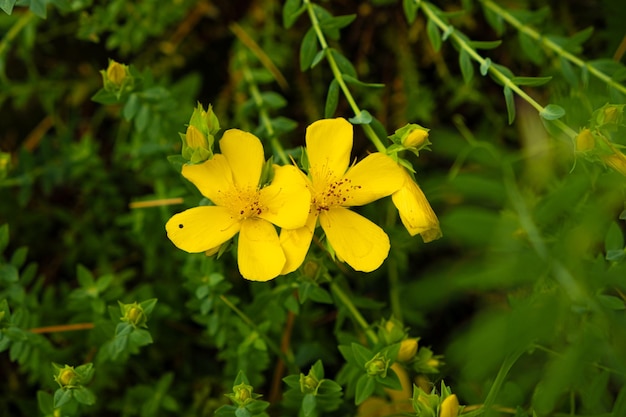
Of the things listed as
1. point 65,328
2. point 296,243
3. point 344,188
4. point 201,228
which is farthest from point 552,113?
point 65,328

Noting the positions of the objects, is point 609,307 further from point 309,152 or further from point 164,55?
point 164,55

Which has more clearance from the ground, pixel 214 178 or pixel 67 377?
pixel 214 178

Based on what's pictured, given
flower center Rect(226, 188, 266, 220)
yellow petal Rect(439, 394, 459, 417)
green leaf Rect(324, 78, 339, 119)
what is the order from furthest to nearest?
green leaf Rect(324, 78, 339, 119), flower center Rect(226, 188, 266, 220), yellow petal Rect(439, 394, 459, 417)

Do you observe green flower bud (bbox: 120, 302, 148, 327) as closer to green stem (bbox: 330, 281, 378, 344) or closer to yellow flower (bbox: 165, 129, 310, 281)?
yellow flower (bbox: 165, 129, 310, 281)

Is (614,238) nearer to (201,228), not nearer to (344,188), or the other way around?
(344,188)

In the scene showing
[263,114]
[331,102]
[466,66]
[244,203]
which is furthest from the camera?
[263,114]

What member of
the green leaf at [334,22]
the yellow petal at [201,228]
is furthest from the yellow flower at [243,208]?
the green leaf at [334,22]

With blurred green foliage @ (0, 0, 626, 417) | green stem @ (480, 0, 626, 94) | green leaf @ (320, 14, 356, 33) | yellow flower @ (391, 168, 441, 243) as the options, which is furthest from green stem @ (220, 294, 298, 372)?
green stem @ (480, 0, 626, 94)

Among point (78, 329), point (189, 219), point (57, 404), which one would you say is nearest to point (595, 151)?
point (189, 219)
